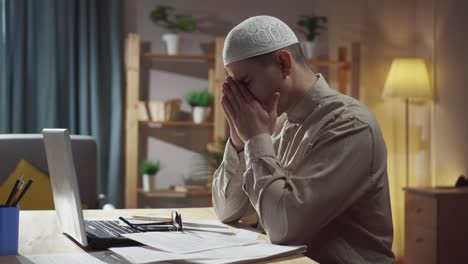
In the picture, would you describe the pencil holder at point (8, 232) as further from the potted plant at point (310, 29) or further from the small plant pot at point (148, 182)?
the potted plant at point (310, 29)

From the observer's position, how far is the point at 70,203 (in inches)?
61.1

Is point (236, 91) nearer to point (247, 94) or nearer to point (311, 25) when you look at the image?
point (247, 94)

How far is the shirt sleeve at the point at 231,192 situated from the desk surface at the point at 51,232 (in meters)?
0.10

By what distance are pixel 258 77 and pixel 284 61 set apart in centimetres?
8

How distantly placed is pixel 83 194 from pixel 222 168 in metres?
1.60

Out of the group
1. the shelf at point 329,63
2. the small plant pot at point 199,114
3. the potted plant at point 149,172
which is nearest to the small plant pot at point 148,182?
the potted plant at point 149,172

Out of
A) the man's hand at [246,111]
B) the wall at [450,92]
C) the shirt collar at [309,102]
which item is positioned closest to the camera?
the man's hand at [246,111]

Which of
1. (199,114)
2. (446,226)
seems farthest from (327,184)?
(199,114)

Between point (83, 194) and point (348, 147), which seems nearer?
point (348, 147)

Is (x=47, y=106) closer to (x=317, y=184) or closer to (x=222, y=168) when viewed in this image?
Result: (x=222, y=168)

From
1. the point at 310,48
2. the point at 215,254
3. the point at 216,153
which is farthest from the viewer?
the point at 310,48

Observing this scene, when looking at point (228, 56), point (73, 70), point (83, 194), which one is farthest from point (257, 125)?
point (73, 70)

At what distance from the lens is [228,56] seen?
5.93 feet

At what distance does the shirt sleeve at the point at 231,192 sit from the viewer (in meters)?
1.93
